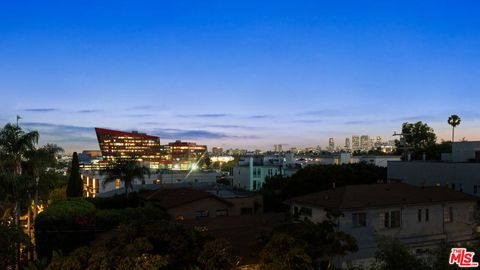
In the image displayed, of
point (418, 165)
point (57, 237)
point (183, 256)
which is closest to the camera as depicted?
point (183, 256)

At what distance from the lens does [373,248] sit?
29031mm

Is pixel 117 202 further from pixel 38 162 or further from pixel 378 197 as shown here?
pixel 378 197

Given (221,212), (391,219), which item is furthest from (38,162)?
(391,219)

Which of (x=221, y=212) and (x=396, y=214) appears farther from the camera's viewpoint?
(x=221, y=212)

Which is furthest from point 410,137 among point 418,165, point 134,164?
point 134,164

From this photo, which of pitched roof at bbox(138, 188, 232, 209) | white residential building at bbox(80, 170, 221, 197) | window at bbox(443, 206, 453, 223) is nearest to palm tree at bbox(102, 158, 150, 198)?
pitched roof at bbox(138, 188, 232, 209)

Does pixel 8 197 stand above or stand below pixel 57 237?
above

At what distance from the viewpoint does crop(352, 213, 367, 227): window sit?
2885cm

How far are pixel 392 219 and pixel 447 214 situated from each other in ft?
19.9

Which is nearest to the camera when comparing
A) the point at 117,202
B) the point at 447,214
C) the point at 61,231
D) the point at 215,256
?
the point at 215,256

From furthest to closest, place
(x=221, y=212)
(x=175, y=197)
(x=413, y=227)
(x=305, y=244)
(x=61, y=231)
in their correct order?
(x=221, y=212) → (x=175, y=197) → (x=413, y=227) → (x=61, y=231) → (x=305, y=244)

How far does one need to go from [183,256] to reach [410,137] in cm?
10125

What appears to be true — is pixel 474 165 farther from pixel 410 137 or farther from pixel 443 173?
A: pixel 410 137

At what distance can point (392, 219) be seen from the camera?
30.3 m
